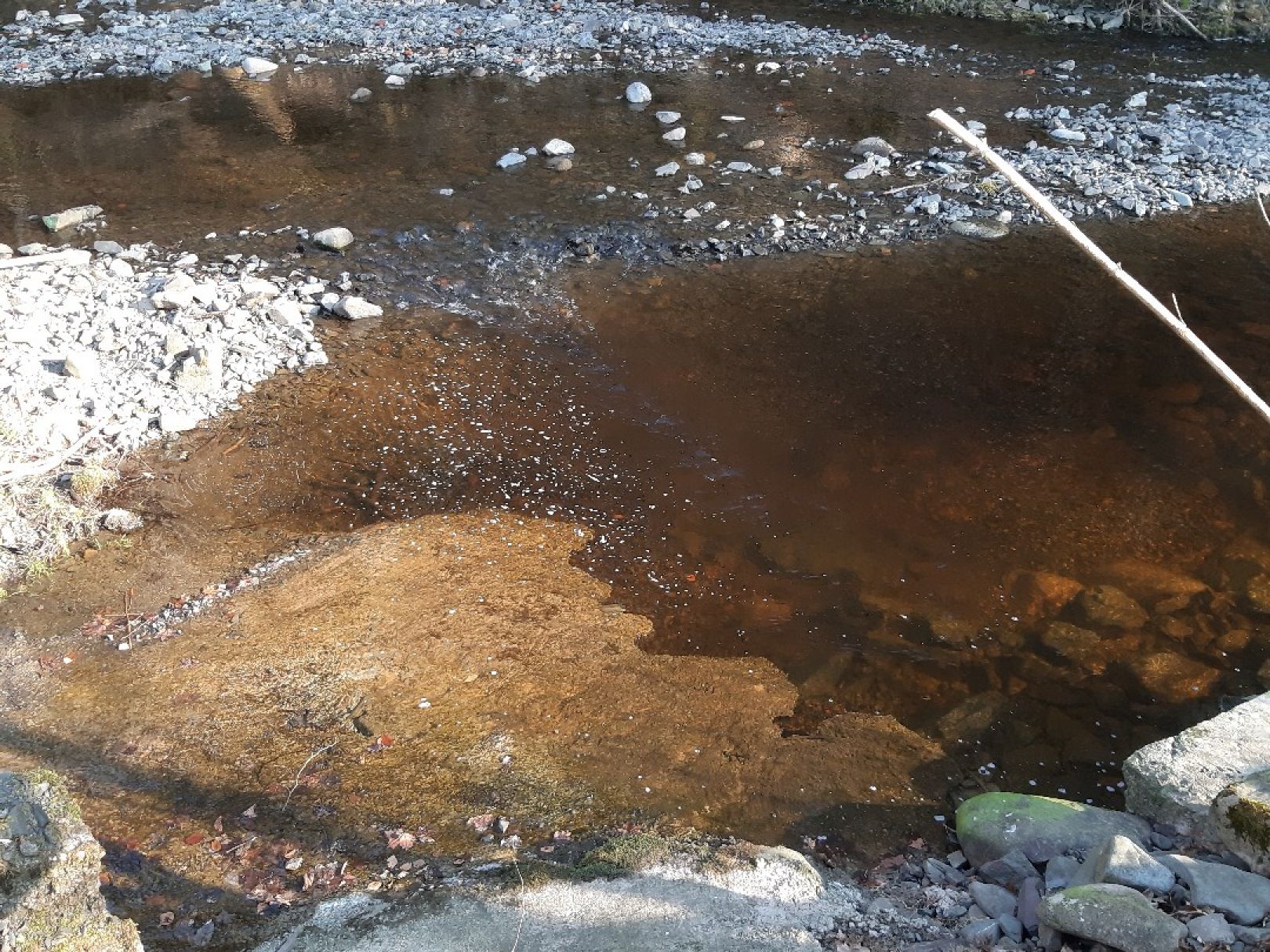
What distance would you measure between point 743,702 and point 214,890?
2174mm

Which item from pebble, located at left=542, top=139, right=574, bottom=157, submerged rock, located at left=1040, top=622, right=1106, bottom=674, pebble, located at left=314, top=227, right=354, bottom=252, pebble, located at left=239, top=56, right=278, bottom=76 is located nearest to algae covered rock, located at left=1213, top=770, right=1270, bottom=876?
submerged rock, located at left=1040, top=622, right=1106, bottom=674

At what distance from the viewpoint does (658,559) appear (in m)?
5.22

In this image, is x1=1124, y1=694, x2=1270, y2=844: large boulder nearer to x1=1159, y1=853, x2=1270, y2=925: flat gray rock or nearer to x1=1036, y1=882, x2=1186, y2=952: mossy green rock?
x1=1159, y1=853, x2=1270, y2=925: flat gray rock

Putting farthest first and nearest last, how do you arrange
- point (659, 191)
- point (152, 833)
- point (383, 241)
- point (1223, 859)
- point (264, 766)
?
point (659, 191)
point (383, 241)
point (264, 766)
point (152, 833)
point (1223, 859)

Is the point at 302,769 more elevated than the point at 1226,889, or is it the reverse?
the point at 1226,889

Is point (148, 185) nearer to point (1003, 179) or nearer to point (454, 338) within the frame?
point (454, 338)

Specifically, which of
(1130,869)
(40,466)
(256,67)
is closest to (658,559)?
(1130,869)

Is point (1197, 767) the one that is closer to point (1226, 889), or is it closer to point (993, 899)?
point (1226, 889)

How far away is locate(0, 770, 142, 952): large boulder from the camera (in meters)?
2.53

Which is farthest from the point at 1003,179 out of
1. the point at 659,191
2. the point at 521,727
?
the point at 521,727

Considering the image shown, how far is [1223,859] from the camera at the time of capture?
334cm

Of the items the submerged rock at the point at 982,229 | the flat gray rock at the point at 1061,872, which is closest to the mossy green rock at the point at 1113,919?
the flat gray rock at the point at 1061,872

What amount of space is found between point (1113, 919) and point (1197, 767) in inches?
42.1

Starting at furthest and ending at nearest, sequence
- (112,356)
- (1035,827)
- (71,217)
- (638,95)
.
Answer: (638,95) < (71,217) < (112,356) < (1035,827)
